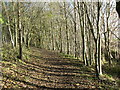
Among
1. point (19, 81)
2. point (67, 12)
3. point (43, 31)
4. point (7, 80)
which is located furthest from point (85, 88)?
point (43, 31)

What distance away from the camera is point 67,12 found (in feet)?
Answer: 71.1

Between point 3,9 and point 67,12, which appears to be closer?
point 3,9

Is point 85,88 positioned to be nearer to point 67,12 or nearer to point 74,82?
point 74,82

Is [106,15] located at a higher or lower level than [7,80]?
higher

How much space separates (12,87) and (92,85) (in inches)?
171

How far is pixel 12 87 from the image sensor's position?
6305 millimetres

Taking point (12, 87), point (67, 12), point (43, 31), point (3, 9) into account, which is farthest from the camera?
point (43, 31)

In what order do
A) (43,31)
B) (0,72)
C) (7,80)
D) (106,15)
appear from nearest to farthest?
(7,80) < (0,72) < (106,15) < (43,31)

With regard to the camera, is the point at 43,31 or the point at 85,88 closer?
the point at 85,88

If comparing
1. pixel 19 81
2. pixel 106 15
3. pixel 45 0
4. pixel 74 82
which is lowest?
pixel 74 82

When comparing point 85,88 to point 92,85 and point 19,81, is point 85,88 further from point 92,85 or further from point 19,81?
point 19,81

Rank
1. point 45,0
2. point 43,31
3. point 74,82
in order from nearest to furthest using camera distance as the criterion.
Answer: point 74,82
point 45,0
point 43,31

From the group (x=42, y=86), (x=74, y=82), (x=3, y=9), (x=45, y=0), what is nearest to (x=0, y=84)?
(x=42, y=86)

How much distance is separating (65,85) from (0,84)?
3418 millimetres
